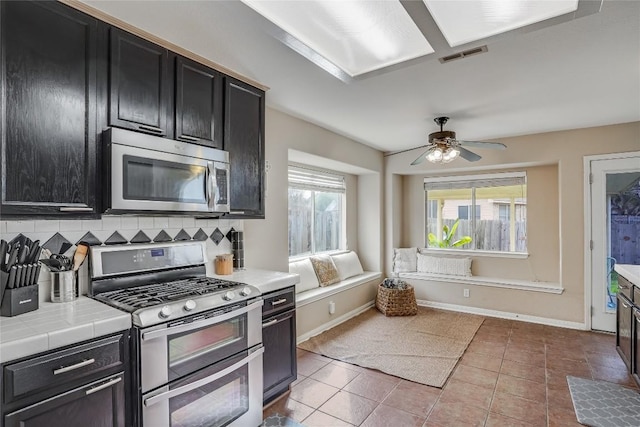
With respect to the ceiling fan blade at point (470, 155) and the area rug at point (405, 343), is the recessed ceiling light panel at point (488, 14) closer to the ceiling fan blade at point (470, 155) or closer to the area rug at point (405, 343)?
the ceiling fan blade at point (470, 155)

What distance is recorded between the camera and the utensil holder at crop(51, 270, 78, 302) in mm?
1834

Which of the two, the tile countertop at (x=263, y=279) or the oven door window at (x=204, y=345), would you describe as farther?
the tile countertop at (x=263, y=279)

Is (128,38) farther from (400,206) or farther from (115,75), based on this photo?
(400,206)

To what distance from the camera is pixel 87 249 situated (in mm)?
2027

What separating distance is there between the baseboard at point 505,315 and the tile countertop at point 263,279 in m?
3.18

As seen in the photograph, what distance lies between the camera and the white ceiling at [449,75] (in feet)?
6.07

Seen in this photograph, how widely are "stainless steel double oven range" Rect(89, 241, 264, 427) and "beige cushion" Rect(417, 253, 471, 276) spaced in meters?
3.66

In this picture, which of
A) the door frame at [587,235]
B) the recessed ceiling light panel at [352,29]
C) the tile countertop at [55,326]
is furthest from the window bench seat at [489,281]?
the tile countertop at [55,326]

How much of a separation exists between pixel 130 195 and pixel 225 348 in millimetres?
1053

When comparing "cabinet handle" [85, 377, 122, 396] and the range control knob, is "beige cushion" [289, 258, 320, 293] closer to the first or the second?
the range control knob

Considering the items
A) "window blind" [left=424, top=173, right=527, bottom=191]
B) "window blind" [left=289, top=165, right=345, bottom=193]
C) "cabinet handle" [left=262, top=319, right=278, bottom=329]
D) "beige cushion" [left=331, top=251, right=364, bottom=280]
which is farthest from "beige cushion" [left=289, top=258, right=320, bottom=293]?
"window blind" [left=424, top=173, right=527, bottom=191]

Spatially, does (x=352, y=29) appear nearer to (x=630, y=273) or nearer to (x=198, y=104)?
(x=198, y=104)

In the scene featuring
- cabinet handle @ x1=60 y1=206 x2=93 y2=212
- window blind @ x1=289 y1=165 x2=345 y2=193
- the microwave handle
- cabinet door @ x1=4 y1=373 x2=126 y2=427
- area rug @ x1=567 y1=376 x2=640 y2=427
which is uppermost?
window blind @ x1=289 y1=165 x2=345 y2=193

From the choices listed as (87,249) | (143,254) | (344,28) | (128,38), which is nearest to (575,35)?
(344,28)
